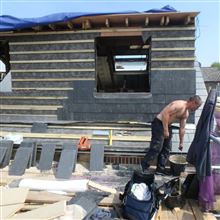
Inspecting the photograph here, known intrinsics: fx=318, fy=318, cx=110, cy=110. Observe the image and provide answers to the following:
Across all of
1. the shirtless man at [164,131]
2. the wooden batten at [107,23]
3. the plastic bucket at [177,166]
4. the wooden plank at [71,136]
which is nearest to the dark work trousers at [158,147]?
the shirtless man at [164,131]

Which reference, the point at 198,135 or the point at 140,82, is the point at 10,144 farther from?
the point at 140,82

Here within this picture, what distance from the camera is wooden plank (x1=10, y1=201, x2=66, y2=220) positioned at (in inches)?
133

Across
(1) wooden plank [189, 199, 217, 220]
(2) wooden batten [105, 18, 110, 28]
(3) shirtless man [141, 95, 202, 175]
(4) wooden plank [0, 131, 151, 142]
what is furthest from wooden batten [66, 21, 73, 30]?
(1) wooden plank [189, 199, 217, 220]

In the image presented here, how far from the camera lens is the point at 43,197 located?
12.9 ft

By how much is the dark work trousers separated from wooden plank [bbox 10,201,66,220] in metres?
2.04

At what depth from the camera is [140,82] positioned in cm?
1075

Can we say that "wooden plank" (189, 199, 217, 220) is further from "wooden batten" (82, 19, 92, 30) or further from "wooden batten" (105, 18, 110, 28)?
"wooden batten" (82, 19, 92, 30)

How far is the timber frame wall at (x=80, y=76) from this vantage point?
660 cm

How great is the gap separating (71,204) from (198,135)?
1.67 meters

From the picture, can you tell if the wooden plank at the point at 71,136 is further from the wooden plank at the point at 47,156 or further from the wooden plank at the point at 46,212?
the wooden plank at the point at 46,212

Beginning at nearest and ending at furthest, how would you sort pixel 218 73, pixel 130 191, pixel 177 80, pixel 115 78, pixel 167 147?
pixel 130 191 → pixel 167 147 → pixel 177 80 → pixel 115 78 → pixel 218 73

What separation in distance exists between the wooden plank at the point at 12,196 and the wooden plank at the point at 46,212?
0.80ft

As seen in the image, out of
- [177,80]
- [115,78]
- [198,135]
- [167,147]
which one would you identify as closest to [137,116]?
[177,80]

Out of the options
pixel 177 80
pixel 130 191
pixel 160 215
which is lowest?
pixel 160 215
